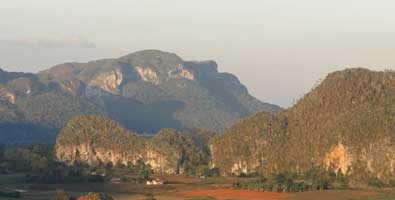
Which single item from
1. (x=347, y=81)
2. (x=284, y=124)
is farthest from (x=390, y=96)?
(x=284, y=124)

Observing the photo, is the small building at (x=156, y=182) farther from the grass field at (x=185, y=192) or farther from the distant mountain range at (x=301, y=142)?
the distant mountain range at (x=301, y=142)

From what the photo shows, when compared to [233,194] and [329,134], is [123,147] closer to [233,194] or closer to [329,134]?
[329,134]

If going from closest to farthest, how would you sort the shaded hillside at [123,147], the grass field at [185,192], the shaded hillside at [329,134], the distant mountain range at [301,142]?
the grass field at [185,192] < the shaded hillside at [329,134] < the distant mountain range at [301,142] < the shaded hillside at [123,147]

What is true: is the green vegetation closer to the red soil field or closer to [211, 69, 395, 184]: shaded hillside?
[211, 69, 395, 184]: shaded hillside

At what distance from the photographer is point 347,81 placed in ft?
470

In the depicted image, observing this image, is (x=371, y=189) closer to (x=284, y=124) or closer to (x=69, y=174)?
(x=284, y=124)

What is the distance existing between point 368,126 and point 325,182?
531 inches

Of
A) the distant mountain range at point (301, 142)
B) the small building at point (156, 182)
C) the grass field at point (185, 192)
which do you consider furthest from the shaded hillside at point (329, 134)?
the small building at point (156, 182)

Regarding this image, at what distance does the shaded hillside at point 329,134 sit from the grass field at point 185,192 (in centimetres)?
1096

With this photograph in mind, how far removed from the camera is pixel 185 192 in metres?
114

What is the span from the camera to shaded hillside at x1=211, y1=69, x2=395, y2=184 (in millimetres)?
127625

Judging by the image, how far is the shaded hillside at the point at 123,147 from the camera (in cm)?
15956

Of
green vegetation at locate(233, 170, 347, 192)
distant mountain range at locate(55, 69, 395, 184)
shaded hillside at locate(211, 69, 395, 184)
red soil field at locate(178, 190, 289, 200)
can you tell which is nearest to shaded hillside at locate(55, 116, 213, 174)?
distant mountain range at locate(55, 69, 395, 184)

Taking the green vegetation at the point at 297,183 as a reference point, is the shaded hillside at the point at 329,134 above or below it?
above
